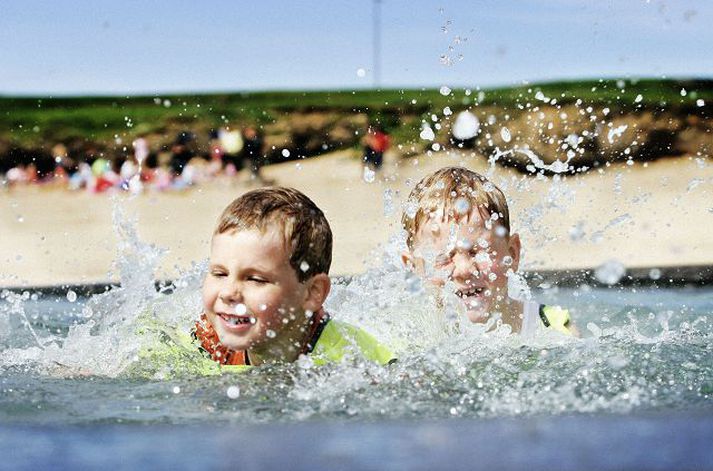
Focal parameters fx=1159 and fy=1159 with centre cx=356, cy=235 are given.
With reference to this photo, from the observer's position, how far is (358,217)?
17812 mm

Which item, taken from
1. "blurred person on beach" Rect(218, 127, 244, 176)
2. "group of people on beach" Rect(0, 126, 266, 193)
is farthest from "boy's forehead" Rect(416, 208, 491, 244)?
"blurred person on beach" Rect(218, 127, 244, 176)

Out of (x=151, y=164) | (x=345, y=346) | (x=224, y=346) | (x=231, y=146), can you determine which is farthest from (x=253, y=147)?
(x=345, y=346)

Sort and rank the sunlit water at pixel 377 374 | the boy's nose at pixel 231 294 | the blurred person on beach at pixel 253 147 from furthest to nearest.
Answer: the blurred person on beach at pixel 253 147 → the boy's nose at pixel 231 294 → the sunlit water at pixel 377 374

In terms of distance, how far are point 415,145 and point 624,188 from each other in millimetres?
5314

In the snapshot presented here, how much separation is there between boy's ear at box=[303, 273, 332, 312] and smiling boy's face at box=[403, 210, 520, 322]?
676 mm

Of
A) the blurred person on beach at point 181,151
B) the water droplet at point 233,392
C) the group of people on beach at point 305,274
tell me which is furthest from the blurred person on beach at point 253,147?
the water droplet at point 233,392

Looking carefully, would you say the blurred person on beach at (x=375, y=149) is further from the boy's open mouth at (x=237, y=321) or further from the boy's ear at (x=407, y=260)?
the boy's open mouth at (x=237, y=321)

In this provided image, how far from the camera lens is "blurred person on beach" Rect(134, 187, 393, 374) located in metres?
4.01

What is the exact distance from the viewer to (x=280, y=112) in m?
25.1

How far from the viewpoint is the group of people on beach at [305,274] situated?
402cm

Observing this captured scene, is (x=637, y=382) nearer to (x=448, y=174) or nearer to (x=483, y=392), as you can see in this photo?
(x=483, y=392)

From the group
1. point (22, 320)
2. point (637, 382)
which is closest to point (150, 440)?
point (637, 382)

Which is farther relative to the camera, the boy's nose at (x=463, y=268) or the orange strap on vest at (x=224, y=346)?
the boy's nose at (x=463, y=268)

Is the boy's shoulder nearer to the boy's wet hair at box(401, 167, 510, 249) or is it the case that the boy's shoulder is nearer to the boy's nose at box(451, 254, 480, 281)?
the boy's nose at box(451, 254, 480, 281)
